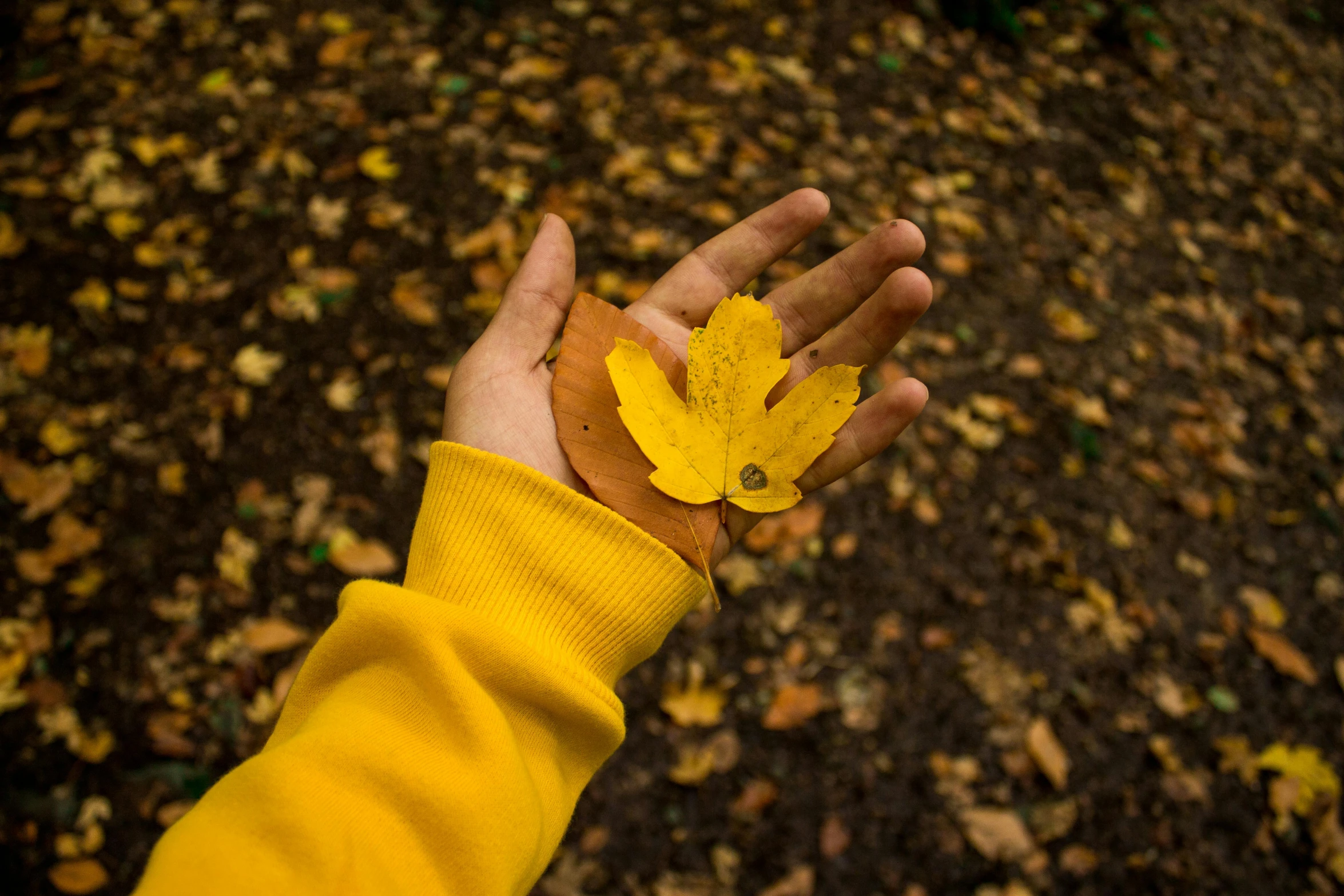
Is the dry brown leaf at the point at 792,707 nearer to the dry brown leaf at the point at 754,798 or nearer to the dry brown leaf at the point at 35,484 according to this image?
the dry brown leaf at the point at 754,798

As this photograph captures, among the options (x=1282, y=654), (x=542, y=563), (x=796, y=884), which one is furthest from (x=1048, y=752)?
(x=542, y=563)

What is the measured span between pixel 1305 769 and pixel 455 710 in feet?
7.99

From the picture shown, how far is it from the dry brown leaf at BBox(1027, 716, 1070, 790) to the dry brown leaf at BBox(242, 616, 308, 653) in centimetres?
193

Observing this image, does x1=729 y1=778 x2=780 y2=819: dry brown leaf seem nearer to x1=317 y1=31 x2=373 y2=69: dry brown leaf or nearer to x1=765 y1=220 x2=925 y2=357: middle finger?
x1=765 y1=220 x2=925 y2=357: middle finger

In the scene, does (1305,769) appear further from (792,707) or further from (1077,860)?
(792,707)

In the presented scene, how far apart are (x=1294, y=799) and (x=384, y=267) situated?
10.2 ft

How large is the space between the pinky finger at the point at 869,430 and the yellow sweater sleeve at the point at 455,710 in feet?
1.09

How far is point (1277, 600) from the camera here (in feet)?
8.12

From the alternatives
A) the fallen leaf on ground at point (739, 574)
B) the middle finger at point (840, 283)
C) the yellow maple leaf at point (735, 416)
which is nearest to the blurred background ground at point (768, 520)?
the fallen leaf on ground at point (739, 574)

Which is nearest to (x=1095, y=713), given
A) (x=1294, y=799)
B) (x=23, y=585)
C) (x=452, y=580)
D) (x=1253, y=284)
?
(x=1294, y=799)

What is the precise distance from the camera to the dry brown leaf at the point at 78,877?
172cm

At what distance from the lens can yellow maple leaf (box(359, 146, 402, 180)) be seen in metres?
2.81

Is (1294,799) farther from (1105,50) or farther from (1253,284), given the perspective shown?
(1105,50)

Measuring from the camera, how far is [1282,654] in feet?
7.76
